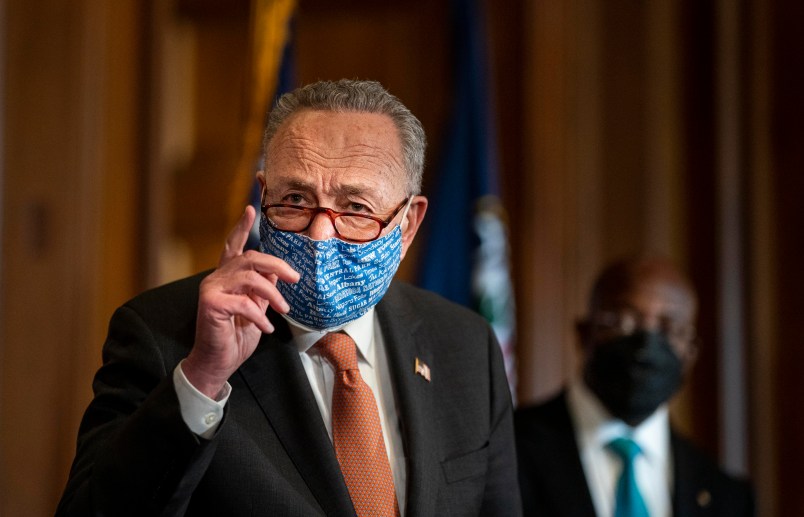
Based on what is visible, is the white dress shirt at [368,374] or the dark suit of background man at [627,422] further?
the dark suit of background man at [627,422]

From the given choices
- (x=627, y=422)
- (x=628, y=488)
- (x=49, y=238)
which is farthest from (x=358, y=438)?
(x=49, y=238)

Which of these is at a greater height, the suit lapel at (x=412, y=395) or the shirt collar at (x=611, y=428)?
the suit lapel at (x=412, y=395)

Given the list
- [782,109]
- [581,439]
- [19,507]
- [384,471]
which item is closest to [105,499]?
[384,471]

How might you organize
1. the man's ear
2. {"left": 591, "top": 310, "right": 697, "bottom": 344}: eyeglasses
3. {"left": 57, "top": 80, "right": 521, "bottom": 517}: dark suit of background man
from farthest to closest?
{"left": 591, "top": 310, "right": 697, "bottom": 344}: eyeglasses → the man's ear → {"left": 57, "top": 80, "right": 521, "bottom": 517}: dark suit of background man

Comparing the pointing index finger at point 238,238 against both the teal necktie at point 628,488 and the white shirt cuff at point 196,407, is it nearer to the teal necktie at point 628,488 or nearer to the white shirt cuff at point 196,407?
the white shirt cuff at point 196,407

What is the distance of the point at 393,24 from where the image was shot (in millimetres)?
4992

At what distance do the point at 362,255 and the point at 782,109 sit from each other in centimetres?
307

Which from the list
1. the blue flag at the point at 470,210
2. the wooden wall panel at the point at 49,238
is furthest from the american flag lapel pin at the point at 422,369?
the wooden wall panel at the point at 49,238

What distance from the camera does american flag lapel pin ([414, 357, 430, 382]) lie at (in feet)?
6.98

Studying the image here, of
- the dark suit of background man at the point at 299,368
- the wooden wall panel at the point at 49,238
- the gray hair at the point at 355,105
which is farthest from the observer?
the wooden wall panel at the point at 49,238

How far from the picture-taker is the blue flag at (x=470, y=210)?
4336 millimetres

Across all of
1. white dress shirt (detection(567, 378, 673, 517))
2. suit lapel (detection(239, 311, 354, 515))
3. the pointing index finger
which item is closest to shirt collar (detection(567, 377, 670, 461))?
white dress shirt (detection(567, 378, 673, 517))

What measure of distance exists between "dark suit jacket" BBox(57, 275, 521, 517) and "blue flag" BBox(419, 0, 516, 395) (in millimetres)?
2028

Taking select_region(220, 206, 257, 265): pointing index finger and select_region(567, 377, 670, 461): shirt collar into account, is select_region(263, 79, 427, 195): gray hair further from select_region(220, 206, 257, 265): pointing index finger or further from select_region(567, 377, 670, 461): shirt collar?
select_region(567, 377, 670, 461): shirt collar
